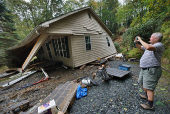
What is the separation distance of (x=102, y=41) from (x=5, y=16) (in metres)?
13.6

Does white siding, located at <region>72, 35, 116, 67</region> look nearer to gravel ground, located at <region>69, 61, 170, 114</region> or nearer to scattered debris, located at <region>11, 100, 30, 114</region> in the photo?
gravel ground, located at <region>69, 61, 170, 114</region>

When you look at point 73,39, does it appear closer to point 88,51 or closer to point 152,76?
point 88,51

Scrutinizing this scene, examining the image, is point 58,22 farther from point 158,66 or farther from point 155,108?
point 155,108

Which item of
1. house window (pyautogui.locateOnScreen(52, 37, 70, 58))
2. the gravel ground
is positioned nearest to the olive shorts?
the gravel ground

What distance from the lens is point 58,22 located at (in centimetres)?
476

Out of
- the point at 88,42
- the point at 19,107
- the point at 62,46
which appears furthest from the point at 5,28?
the point at 19,107

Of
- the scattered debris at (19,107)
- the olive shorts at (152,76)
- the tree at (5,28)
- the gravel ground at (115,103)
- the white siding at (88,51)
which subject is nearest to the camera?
the olive shorts at (152,76)

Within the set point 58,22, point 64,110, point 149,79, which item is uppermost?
point 58,22

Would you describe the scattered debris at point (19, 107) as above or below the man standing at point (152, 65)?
below

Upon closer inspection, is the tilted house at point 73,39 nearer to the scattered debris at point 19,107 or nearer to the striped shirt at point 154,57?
the scattered debris at point 19,107

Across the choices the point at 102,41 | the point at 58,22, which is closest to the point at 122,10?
the point at 102,41

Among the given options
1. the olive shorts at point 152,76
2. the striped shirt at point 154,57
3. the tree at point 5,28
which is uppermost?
the tree at point 5,28

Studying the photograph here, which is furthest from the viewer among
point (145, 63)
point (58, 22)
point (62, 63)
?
point (62, 63)

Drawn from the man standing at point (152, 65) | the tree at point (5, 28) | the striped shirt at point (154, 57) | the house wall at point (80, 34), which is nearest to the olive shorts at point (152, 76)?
the man standing at point (152, 65)
